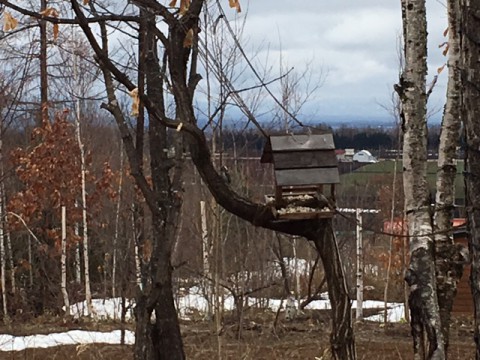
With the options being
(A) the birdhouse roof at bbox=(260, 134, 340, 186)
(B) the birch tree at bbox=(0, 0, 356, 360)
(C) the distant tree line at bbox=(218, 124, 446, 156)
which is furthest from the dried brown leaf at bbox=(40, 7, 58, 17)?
(C) the distant tree line at bbox=(218, 124, 446, 156)

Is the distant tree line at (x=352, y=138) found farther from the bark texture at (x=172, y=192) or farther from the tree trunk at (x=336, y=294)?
the tree trunk at (x=336, y=294)

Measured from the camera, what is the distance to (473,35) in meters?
2.20

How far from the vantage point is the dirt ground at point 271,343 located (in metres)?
6.82

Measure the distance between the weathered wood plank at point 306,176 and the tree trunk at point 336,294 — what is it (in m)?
0.27

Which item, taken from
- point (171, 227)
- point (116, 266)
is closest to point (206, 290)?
point (116, 266)

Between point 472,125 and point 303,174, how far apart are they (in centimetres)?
148

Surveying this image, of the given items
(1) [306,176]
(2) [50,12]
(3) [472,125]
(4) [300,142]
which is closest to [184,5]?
(2) [50,12]

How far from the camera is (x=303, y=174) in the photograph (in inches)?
144

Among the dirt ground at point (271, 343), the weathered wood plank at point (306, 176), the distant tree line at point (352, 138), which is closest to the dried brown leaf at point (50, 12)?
the weathered wood plank at point (306, 176)

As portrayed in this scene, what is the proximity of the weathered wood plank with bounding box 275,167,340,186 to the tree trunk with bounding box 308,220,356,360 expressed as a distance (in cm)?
27

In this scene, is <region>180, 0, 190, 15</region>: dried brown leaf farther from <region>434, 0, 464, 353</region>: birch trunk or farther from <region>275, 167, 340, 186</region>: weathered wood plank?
<region>434, 0, 464, 353</region>: birch trunk

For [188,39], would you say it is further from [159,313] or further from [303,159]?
[159,313]

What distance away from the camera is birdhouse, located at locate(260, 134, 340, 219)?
142 inches

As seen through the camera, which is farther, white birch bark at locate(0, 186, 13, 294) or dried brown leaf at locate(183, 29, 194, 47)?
white birch bark at locate(0, 186, 13, 294)
